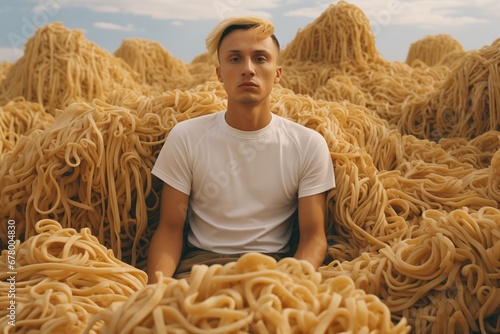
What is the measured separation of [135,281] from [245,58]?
1069mm

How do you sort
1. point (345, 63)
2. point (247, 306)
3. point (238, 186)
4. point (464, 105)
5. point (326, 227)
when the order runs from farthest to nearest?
point (345, 63) < point (464, 105) < point (326, 227) < point (238, 186) < point (247, 306)

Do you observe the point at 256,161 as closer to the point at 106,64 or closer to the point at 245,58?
the point at 245,58

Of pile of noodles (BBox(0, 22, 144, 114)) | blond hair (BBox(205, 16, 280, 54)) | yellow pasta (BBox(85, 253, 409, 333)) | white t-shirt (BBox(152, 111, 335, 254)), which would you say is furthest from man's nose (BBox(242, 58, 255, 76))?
pile of noodles (BBox(0, 22, 144, 114))

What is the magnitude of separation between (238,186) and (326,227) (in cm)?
58

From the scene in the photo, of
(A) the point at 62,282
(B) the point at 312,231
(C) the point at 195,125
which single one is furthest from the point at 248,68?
(A) the point at 62,282

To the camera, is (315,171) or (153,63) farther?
(153,63)

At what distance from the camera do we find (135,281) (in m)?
2.25

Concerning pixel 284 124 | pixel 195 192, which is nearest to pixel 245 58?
pixel 284 124

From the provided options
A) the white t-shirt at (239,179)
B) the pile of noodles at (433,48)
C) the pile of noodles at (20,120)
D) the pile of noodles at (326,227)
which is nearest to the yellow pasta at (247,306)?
the pile of noodles at (326,227)

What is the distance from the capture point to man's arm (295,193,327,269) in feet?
8.63

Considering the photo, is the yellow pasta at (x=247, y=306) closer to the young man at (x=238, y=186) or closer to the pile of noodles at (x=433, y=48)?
the young man at (x=238, y=186)

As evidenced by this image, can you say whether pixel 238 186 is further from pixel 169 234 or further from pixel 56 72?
pixel 56 72

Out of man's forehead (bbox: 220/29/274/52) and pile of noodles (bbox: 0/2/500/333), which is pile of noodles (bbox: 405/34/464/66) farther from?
man's forehead (bbox: 220/29/274/52)

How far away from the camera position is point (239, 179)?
2.72 m
